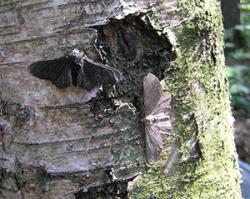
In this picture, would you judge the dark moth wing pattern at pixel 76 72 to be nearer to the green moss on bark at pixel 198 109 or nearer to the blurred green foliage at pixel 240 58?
the green moss on bark at pixel 198 109

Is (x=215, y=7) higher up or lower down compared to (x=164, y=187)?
higher up

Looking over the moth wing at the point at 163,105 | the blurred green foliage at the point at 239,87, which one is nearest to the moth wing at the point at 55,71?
the moth wing at the point at 163,105

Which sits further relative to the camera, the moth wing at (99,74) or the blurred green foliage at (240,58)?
the blurred green foliage at (240,58)

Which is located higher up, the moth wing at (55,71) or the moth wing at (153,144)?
the moth wing at (55,71)

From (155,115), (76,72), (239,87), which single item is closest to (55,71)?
(76,72)

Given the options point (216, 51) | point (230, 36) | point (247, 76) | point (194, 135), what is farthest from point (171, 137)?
point (230, 36)

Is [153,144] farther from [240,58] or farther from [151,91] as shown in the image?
[240,58]

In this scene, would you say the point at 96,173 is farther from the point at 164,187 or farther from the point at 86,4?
the point at 86,4

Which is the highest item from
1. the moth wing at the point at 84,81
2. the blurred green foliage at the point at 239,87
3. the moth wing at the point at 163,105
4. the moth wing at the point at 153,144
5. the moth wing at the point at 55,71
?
the blurred green foliage at the point at 239,87
